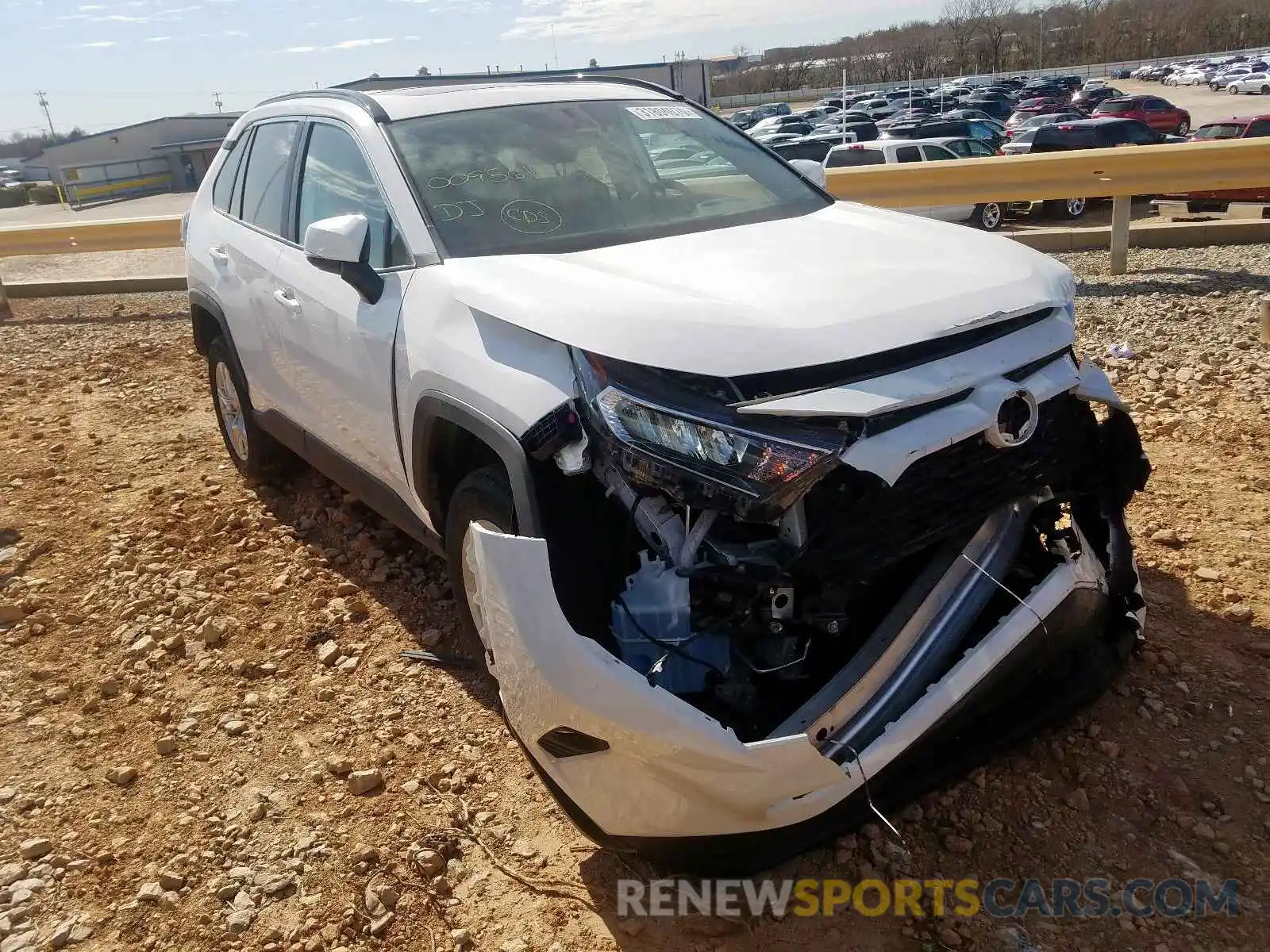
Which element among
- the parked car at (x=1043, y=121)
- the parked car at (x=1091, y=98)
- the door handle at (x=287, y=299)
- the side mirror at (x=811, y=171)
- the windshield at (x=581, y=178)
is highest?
the windshield at (x=581, y=178)

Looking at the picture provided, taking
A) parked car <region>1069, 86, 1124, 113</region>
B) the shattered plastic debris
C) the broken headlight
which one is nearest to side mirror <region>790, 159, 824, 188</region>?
the broken headlight

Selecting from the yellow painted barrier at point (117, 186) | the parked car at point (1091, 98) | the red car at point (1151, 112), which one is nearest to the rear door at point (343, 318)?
the red car at point (1151, 112)

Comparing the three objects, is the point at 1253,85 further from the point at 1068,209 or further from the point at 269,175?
the point at 269,175

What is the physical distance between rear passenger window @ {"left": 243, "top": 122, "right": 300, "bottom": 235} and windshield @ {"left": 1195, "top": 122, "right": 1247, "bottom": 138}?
65.9ft

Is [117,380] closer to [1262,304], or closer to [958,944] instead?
[958,944]

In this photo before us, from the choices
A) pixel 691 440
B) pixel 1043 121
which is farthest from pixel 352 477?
pixel 1043 121

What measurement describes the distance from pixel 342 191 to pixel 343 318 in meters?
0.57

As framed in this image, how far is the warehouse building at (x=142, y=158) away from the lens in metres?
55.4

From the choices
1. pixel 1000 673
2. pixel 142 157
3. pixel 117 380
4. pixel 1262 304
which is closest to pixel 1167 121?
pixel 1262 304

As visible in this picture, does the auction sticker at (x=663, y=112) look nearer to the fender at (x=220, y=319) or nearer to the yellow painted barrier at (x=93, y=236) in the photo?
the fender at (x=220, y=319)

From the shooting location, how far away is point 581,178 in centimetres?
352

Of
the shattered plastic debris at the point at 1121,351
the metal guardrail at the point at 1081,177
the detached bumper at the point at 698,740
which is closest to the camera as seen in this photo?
the detached bumper at the point at 698,740

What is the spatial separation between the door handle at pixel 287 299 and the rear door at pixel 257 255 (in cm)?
4

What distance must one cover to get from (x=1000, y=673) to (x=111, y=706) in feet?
9.86
